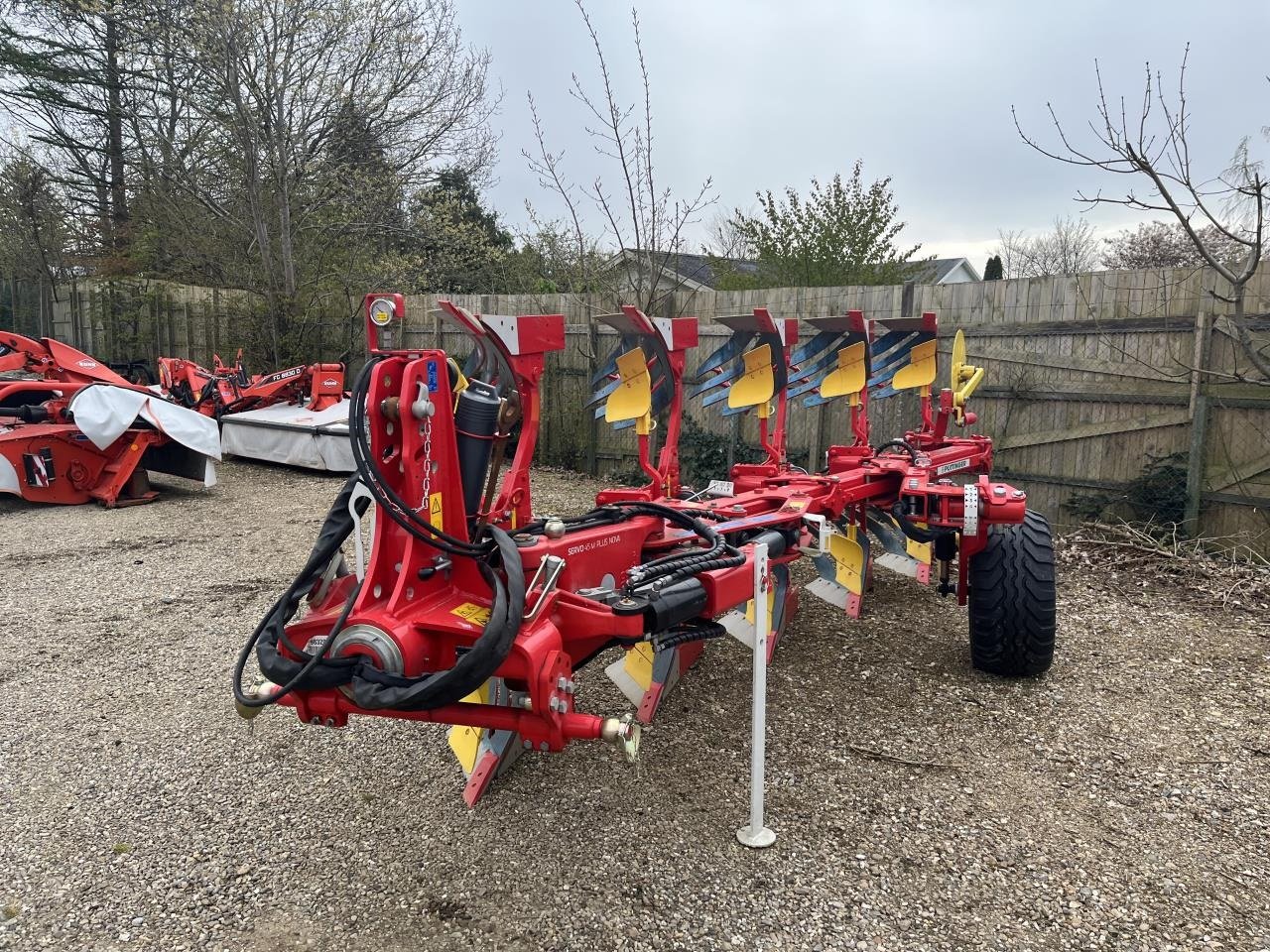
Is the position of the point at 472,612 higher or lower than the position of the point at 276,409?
lower

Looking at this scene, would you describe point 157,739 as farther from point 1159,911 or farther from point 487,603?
point 1159,911

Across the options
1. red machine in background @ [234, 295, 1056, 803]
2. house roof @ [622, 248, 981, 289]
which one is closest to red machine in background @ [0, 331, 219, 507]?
house roof @ [622, 248, 981, 289]

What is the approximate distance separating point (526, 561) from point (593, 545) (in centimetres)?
32

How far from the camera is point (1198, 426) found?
19.6 ft

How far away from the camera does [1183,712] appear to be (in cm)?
357

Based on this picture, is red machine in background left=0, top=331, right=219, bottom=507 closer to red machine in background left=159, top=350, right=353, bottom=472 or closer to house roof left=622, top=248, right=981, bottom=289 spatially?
red machine in background left=159, top=350, right=353, bottom=472

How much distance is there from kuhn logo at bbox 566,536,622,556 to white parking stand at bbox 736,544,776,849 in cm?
46

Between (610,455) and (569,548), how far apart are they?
6952 millimetres

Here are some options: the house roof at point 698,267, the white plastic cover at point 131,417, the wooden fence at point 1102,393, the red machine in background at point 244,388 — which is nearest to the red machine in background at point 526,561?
the wooden fence at point 1102,393

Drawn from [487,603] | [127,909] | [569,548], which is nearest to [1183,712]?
[569,548]

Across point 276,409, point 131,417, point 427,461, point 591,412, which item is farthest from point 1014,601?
point 276,409

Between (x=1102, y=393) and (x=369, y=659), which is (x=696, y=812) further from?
(x=1102, y=393)

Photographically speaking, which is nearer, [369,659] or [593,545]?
[369,659]

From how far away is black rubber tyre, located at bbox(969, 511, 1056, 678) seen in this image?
12.1 feet
